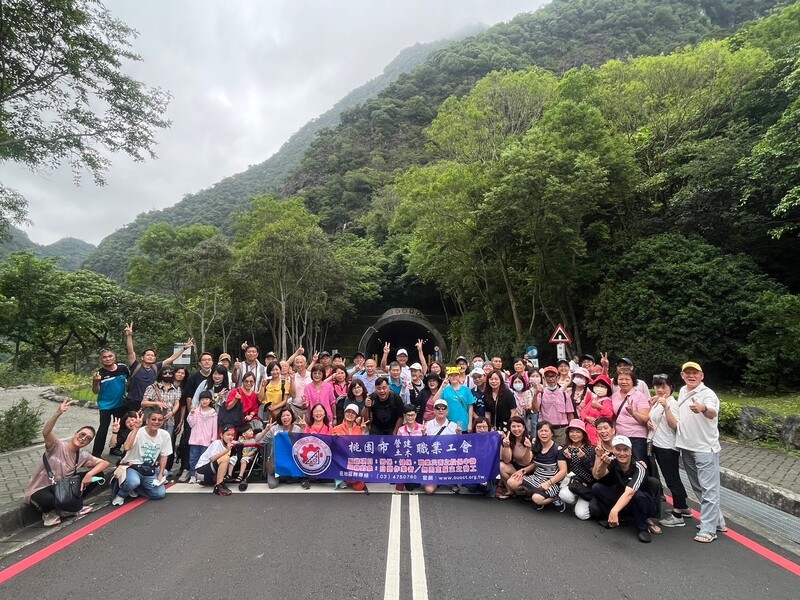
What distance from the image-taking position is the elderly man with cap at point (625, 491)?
14.3 feet

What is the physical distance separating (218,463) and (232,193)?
9682cm

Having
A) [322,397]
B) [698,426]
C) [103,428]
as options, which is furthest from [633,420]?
[103,428]

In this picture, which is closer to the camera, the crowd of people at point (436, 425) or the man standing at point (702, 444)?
the man standing at point (702, 444)

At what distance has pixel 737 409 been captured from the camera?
341 inches

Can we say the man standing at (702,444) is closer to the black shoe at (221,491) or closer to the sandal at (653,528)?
the sandal at (653,528)

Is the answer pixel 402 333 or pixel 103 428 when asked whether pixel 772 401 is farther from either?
pixel 402 333

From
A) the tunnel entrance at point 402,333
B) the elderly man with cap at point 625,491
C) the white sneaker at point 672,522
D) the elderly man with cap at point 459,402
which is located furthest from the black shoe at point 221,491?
the tunnel entrance at point 402,333

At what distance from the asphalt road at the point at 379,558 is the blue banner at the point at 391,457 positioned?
610 mm

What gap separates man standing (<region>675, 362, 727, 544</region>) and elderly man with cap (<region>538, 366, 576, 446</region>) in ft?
5.17

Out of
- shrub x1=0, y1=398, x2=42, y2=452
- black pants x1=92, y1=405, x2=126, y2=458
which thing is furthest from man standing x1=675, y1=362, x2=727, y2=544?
shrub x1=0, y1=398, x2=42, y2=452

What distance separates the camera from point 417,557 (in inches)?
151

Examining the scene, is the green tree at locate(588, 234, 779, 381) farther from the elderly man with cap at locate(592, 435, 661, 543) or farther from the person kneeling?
the person kneeling

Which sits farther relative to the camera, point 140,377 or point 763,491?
point 140,377

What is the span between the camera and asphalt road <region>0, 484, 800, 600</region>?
10.9ft
